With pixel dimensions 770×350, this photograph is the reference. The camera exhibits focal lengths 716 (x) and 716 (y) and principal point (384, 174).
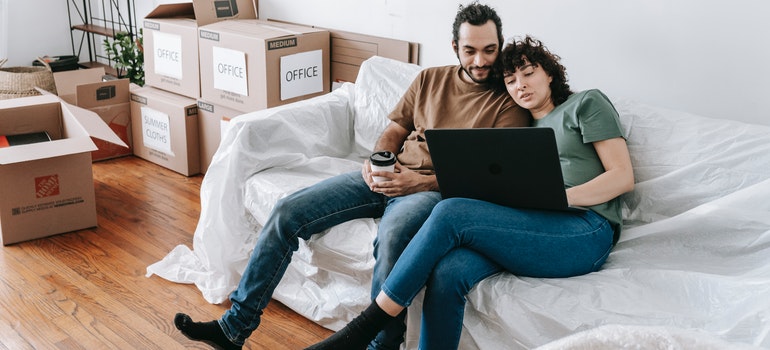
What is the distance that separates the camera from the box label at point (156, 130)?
3484mm

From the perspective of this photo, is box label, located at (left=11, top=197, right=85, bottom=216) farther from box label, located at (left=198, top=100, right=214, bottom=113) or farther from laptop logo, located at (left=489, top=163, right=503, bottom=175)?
laptop logo, located at (left=489, top=163, right=503, bottom=175)

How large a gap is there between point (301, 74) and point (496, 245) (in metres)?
1.73

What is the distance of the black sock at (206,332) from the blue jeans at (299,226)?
0.07 feet

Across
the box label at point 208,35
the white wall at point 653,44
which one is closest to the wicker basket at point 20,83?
the box label at point 208,35

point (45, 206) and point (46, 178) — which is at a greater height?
point (46, 178)

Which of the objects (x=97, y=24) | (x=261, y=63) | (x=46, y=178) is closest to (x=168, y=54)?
(x=261, y=63)

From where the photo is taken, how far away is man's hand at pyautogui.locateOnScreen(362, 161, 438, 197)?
1965 millimetres

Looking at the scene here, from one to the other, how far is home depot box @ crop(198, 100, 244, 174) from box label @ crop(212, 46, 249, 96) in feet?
0.37

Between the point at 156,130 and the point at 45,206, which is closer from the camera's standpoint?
the point at 45,206

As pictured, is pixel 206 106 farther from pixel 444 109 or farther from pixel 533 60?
pixel 533 60

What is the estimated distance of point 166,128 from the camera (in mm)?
3482

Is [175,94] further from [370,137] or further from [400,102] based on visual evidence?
[400,102]

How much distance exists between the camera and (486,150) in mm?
1645

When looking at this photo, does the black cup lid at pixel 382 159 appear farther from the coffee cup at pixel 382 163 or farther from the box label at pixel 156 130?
the box label at pixel 156 130
